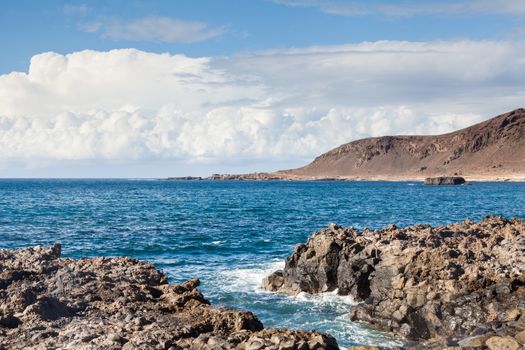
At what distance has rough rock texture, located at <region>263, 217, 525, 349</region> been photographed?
59.4 feet

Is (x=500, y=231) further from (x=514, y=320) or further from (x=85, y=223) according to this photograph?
(x=85, y=223)

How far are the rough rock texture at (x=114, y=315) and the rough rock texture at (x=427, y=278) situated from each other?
467 centimetres

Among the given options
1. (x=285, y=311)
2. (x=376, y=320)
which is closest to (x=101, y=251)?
(x=285, y=311)

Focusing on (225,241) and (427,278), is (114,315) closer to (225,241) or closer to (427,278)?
(427,278)

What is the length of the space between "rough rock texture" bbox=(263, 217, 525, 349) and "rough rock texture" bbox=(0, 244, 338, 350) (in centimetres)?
467

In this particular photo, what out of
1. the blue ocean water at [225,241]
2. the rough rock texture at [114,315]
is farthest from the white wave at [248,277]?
the rough rock texture at [114,315]

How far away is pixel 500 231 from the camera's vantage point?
27.4m

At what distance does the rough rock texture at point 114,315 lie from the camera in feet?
38.0

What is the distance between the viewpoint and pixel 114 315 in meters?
13.7

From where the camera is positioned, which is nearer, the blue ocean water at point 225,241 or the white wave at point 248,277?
the blue ocean water at point 225,241

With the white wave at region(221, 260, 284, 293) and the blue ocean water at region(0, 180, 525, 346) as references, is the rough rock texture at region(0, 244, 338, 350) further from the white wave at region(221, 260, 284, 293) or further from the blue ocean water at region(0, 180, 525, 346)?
the white wave at region(221, 260, 284, 293)

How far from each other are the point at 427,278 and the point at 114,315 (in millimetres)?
12677

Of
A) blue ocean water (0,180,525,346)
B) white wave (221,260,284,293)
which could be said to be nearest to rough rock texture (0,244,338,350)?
blue ocean water (0,180,525,346)

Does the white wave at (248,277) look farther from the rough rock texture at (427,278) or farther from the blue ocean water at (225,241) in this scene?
the rough rock texture at (427,278)
